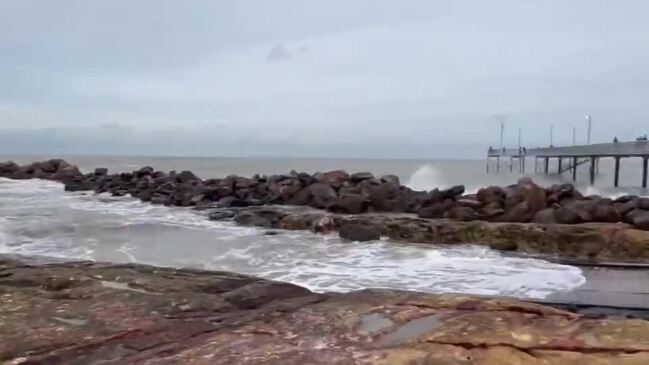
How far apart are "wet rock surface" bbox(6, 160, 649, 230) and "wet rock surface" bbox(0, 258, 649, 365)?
916 cm

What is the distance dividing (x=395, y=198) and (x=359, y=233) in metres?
4.33

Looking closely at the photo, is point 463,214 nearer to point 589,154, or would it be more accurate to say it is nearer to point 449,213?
point 449,213

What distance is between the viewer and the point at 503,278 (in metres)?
8.55

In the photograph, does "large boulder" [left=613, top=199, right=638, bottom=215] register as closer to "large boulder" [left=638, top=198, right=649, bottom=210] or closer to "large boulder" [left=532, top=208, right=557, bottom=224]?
"large boulder" [left=638, top=198, right=649, bottom=210]

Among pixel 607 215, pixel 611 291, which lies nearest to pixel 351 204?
pixel 607 215

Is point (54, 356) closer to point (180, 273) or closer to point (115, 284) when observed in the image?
point (115, 284)

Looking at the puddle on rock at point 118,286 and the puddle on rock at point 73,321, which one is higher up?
the puddle on rock at point 118,286

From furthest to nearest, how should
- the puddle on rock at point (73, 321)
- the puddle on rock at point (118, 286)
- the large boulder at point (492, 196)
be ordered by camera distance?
the large boulder at point (492, 196) < the puddle on rock at point (118, 286) < the puddle on rock at point (73, 321)

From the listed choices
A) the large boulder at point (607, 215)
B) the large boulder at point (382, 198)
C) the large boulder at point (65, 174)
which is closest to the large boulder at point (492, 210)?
the large boulder at point (607, 215)

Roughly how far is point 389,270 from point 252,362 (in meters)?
5.79

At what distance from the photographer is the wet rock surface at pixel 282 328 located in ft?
11.2

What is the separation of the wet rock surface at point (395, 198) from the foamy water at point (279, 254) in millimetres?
2572

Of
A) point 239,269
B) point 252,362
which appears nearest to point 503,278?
point 239,269

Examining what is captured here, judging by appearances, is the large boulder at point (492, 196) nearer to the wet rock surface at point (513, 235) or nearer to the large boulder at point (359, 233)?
the wet rock surface at point (513, 235)
